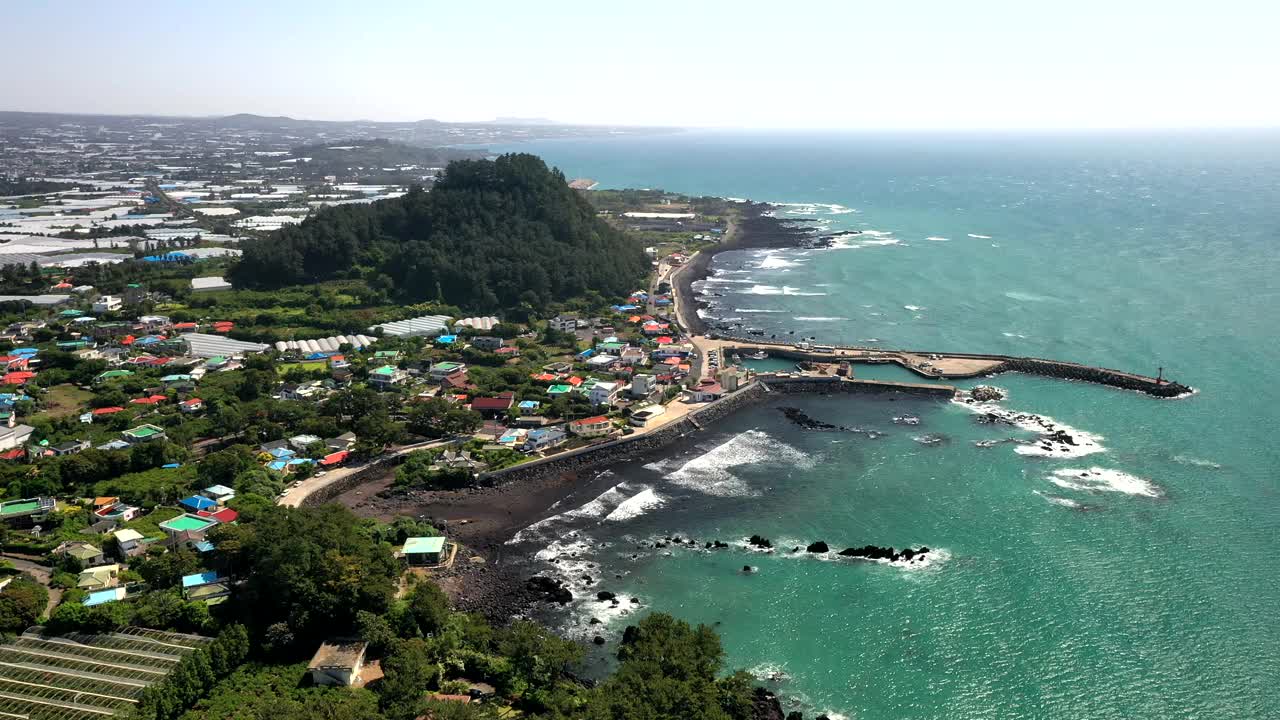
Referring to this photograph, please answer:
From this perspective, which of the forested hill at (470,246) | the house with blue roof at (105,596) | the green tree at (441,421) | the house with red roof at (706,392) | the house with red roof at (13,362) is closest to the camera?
the house with blue roof at (105,596)

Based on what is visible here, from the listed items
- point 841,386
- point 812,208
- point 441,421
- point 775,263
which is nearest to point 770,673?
point 441,421

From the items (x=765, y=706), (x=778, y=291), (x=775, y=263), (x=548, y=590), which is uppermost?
(x=775, y=263)

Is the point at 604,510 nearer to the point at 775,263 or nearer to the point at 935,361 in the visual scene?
the point at 935,361

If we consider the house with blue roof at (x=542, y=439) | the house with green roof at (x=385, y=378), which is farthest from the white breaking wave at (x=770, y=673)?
the house with green roof at (x=385, y=378)

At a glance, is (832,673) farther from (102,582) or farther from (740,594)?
(102,582)

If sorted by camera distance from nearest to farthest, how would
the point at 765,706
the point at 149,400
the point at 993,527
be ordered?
the point at 765,706 → the point at 993,527 → the point at 149,400

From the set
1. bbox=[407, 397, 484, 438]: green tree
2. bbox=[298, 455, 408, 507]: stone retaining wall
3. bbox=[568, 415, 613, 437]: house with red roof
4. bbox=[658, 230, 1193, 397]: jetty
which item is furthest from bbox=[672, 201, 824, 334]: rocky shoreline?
bbox=[298, 455, 408, 507]: stone retaining wall

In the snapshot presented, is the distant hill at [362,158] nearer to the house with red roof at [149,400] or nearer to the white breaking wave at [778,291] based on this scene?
the white breaking wave at [778,291]
